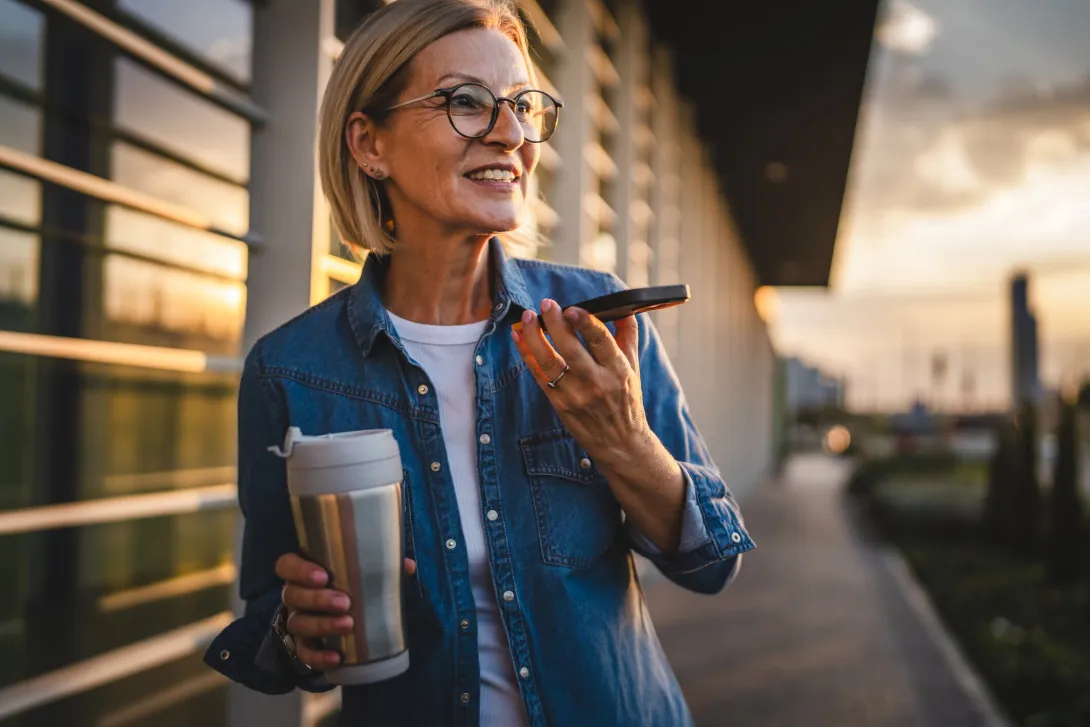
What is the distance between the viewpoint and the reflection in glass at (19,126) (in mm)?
4152

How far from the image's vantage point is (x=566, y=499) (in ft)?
4.59

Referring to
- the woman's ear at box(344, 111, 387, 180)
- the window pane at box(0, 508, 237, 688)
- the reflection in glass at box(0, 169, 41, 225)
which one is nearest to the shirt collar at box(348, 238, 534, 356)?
the woman's ear at box(344, 111, 387, 180)

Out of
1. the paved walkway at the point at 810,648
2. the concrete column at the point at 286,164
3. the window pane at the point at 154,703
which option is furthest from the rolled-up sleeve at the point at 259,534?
the paved walkway at the point at 810,648

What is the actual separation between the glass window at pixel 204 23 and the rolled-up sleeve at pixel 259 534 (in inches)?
153

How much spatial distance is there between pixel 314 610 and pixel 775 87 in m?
8.21

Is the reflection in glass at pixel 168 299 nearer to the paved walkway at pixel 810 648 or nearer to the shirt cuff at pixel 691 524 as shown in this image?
the paved walkway at pixel 810 648

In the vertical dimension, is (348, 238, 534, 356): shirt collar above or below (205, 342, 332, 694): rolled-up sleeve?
above

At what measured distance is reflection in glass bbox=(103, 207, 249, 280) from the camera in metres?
5.88

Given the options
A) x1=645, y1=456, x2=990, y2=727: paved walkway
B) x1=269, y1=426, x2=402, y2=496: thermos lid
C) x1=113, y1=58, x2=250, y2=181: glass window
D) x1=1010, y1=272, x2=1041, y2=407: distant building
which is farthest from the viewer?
x1=1010, y1=272, x2=1041, y2=407: distant building

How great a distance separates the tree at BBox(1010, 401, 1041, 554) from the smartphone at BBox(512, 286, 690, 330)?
30.3 ft

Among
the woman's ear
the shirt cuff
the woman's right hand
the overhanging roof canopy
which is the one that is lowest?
the woman's right hand

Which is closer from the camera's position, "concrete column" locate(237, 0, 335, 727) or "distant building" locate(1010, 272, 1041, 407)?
"concrete column" locate(237, 0, 335, 727)

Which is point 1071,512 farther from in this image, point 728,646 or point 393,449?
point 393,449

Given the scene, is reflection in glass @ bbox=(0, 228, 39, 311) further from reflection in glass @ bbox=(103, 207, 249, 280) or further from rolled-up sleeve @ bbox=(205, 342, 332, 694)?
rolled-up sleeve @ bbox=(205, 342, 332, 694)
